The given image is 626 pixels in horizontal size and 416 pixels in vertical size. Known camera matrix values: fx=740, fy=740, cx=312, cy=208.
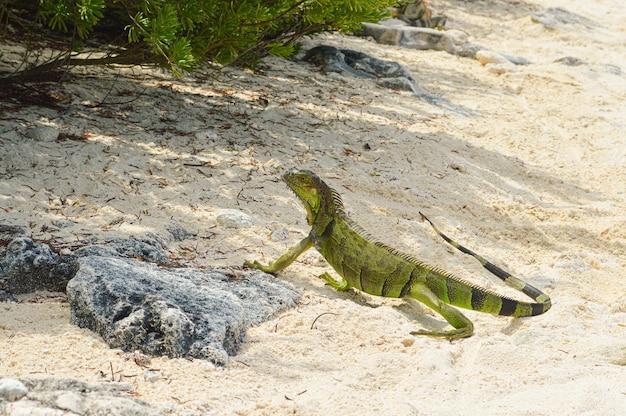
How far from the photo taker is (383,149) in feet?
23.4

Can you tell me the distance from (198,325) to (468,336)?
1.57 m

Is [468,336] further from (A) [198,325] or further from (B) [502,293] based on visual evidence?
(A) [198,325]

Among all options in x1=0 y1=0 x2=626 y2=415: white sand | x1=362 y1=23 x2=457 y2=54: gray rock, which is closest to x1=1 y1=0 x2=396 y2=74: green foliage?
x1=0 y1=0 x2=626 y2=415: white sand

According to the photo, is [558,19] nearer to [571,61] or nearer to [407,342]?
[571,61]

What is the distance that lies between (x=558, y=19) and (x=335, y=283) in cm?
1182

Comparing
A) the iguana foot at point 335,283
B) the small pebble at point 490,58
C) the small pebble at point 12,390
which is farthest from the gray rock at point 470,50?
the small pebble at point 12,390

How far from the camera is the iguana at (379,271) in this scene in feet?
14.0

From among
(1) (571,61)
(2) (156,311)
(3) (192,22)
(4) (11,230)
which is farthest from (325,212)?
(1) (571,61)

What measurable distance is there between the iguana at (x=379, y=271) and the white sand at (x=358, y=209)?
0.13 m

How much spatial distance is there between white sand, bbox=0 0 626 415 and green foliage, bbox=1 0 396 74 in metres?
0.64

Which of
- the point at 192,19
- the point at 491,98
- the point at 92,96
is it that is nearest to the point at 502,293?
the point at 192,19

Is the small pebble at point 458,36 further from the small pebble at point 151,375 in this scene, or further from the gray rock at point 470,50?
the small pebble at point 151,375

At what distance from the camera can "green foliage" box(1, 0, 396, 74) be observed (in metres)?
5.62

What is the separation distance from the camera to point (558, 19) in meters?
14.6
